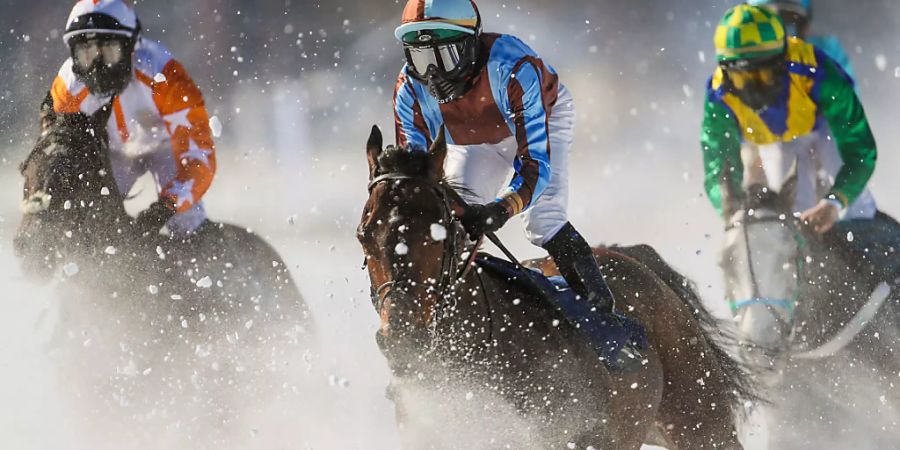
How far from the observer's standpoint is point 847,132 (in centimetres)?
585

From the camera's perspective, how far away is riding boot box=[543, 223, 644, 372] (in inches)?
150

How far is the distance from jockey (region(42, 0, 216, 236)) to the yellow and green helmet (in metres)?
2.86

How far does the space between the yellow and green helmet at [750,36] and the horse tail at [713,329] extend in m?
1.69

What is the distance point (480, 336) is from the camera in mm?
3346

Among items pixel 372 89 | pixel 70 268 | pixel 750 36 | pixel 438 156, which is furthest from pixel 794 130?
pixel 372 89

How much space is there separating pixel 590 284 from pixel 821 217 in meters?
2.33

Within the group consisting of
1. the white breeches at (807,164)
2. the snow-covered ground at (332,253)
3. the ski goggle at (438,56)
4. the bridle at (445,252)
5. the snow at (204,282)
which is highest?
the ski goggle at (438,56)

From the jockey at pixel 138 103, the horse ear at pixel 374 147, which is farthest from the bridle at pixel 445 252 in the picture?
the jockey at pixel 138 103

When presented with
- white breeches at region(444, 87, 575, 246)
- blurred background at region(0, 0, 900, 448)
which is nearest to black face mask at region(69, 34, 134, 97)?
white breeches at region(444, 87, 575, 246)

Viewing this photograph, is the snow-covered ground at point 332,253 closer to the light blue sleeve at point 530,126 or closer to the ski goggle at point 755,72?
the light blue sleeve at point 530,126

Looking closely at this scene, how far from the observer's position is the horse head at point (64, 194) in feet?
15.7

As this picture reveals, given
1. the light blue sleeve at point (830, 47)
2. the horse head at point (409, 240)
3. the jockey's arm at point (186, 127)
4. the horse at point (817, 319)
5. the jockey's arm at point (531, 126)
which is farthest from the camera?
the light blue sleeve at point (830, 47)

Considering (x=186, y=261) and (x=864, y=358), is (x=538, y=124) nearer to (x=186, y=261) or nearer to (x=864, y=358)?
(x=186, y=261)

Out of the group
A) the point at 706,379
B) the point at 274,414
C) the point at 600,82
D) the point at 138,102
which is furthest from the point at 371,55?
the point at 706,379
